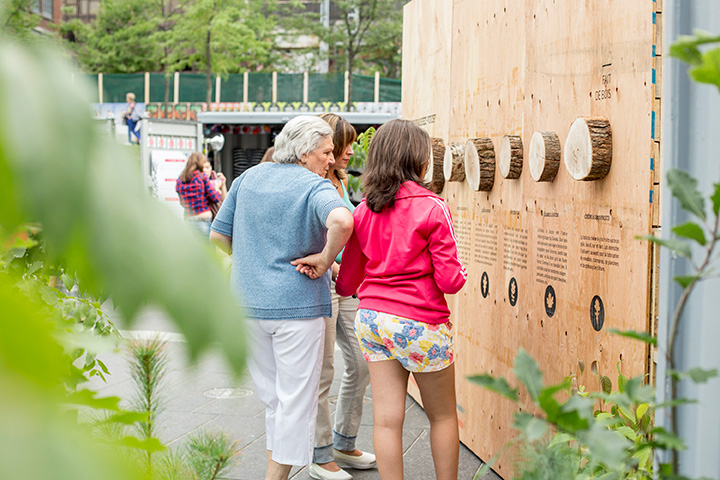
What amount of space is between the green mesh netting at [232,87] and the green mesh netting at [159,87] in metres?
1.66

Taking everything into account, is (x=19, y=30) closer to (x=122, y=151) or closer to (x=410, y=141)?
(x=122, y=151)

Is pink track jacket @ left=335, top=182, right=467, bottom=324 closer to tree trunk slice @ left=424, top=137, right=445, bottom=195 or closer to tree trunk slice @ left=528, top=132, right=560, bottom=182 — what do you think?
tree trunk slice @ left=528, top=132, right=560, bottom=182

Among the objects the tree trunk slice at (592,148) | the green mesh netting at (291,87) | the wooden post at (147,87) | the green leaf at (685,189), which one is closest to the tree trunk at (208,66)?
the wooden post at (147,87)

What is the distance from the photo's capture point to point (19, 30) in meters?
0.26

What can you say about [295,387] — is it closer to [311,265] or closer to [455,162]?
[311,265]

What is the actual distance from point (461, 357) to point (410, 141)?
161 centimetres

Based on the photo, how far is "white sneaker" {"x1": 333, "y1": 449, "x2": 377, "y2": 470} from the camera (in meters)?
3.77

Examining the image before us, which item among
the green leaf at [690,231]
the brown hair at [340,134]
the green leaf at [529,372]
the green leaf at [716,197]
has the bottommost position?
the green leaf at [529,372]

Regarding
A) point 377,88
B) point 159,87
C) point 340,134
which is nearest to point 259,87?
point 159,87

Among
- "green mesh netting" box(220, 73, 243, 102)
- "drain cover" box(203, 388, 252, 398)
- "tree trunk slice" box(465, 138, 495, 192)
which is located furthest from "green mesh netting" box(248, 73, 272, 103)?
"drain cover" box(203, 388, 252, 398)

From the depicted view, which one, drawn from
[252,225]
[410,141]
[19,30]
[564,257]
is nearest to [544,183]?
[564,257]

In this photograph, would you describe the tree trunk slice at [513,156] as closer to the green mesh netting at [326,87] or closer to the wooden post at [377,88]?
the wooden post at [377,88]

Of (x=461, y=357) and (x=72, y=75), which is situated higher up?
(x=72, y=75)

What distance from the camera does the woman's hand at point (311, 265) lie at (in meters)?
2.97
